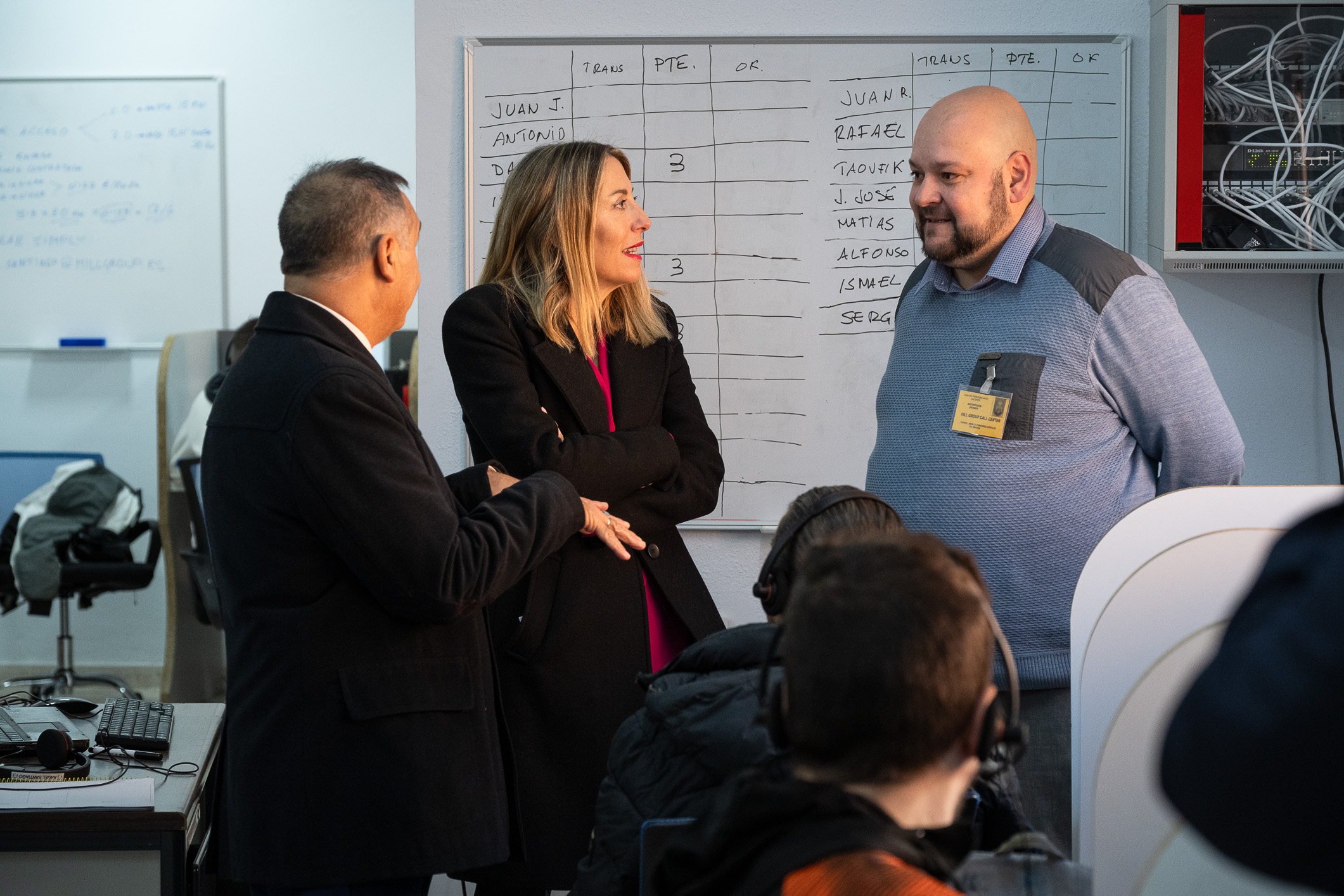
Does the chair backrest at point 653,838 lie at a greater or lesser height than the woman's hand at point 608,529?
lesser

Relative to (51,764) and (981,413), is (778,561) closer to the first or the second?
(981,413)

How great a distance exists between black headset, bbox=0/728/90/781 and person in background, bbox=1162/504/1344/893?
67.3 inches

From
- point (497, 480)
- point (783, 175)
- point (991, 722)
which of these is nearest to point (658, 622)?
point (497, 480)

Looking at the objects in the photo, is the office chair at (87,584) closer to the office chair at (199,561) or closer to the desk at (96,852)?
the office chair at (199,561)

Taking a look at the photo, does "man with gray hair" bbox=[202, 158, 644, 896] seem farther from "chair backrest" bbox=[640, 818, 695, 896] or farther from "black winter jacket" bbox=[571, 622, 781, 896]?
"chair backrest" bbox=[640, 818, 695, 896]

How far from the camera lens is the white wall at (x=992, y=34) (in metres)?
2.96

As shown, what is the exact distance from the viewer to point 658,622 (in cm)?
208

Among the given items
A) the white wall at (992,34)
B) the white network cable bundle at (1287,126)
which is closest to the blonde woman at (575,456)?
the white wall at (992,34)

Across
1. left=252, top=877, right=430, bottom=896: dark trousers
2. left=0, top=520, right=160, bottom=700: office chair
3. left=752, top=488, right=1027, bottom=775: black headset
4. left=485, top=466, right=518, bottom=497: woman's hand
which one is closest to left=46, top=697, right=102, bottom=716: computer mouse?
left=252, top=877, right=430, bottom=896: dark trousers

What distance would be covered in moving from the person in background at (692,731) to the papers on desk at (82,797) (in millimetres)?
732

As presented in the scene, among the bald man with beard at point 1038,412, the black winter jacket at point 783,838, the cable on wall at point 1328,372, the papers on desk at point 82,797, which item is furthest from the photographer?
the cable on wall at point 1328,372

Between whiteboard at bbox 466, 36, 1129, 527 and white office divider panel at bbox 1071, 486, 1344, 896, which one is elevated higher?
whiteboard at bbox 466, 36, 1129, 527

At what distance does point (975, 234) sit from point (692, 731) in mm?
1045

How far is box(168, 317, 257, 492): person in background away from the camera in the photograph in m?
3.97
